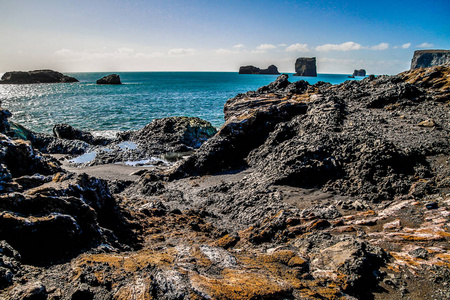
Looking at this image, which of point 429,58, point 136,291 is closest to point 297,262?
point 136,291

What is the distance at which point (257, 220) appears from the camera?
8.38 metres

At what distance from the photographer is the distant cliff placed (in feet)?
328

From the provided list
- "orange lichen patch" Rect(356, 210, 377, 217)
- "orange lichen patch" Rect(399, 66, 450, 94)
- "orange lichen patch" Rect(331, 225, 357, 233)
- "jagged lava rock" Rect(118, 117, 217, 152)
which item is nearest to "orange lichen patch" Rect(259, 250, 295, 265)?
"orange lichen patch" Rect(331, 225, 357, 233)

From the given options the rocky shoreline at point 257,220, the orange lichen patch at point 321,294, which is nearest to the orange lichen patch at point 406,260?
the rocky shoreline at point 257,220

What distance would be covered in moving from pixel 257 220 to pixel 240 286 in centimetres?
473

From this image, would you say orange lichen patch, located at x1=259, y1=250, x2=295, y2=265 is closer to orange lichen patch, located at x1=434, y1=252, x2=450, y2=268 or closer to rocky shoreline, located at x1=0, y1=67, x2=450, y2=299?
rocky shoreline, located at x1=0, y1=67, x2=450, y2=299

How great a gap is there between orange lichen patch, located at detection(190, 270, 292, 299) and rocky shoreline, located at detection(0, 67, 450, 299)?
2cm

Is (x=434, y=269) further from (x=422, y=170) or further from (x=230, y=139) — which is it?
(x=230, y=139)

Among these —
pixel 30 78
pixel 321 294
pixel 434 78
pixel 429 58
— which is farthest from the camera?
pixel 30 78

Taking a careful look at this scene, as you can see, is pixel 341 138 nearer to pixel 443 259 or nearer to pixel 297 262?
pixel 443 259

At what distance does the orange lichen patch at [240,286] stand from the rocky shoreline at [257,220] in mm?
24

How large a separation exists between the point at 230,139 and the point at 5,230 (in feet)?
41.4

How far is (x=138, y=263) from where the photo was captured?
15.0 ft

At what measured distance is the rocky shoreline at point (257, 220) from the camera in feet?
13.2
